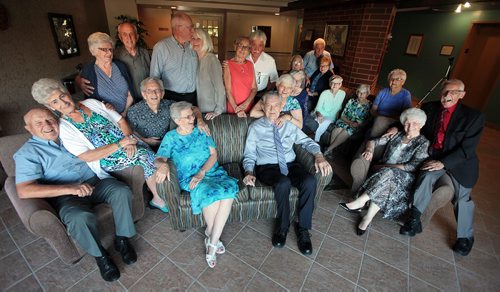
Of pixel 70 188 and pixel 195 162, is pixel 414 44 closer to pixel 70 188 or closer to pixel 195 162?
pixel 195 162

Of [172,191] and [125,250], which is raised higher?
[172,191]

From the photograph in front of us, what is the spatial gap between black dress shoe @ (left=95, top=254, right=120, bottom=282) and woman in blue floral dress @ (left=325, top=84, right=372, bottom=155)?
2613 mm

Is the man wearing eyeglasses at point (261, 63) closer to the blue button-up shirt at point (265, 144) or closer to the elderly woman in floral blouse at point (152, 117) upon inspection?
the blue button-up shirt at point (265, 144)

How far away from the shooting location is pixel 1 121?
117 inches

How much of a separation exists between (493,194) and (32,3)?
22.5 ft

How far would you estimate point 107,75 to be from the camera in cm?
216

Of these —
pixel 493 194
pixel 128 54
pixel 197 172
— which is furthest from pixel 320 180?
pixel 493 194

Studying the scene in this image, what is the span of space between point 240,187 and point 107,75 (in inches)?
62.6

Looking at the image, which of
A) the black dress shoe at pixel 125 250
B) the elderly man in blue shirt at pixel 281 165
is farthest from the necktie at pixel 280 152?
the black dress shoe at pixel 125 250

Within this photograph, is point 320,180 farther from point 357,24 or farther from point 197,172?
point 357,24

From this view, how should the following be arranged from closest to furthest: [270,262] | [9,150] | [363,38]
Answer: [9,150]
[270,262]
[363,38]

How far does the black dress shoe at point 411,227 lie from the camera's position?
2111mm

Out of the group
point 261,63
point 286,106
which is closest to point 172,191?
point 286,106

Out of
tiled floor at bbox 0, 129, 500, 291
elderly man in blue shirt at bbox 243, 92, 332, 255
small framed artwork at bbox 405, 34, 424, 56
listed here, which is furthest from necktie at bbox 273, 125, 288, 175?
small framed artwork at bbox 405, 34, 424, 56
